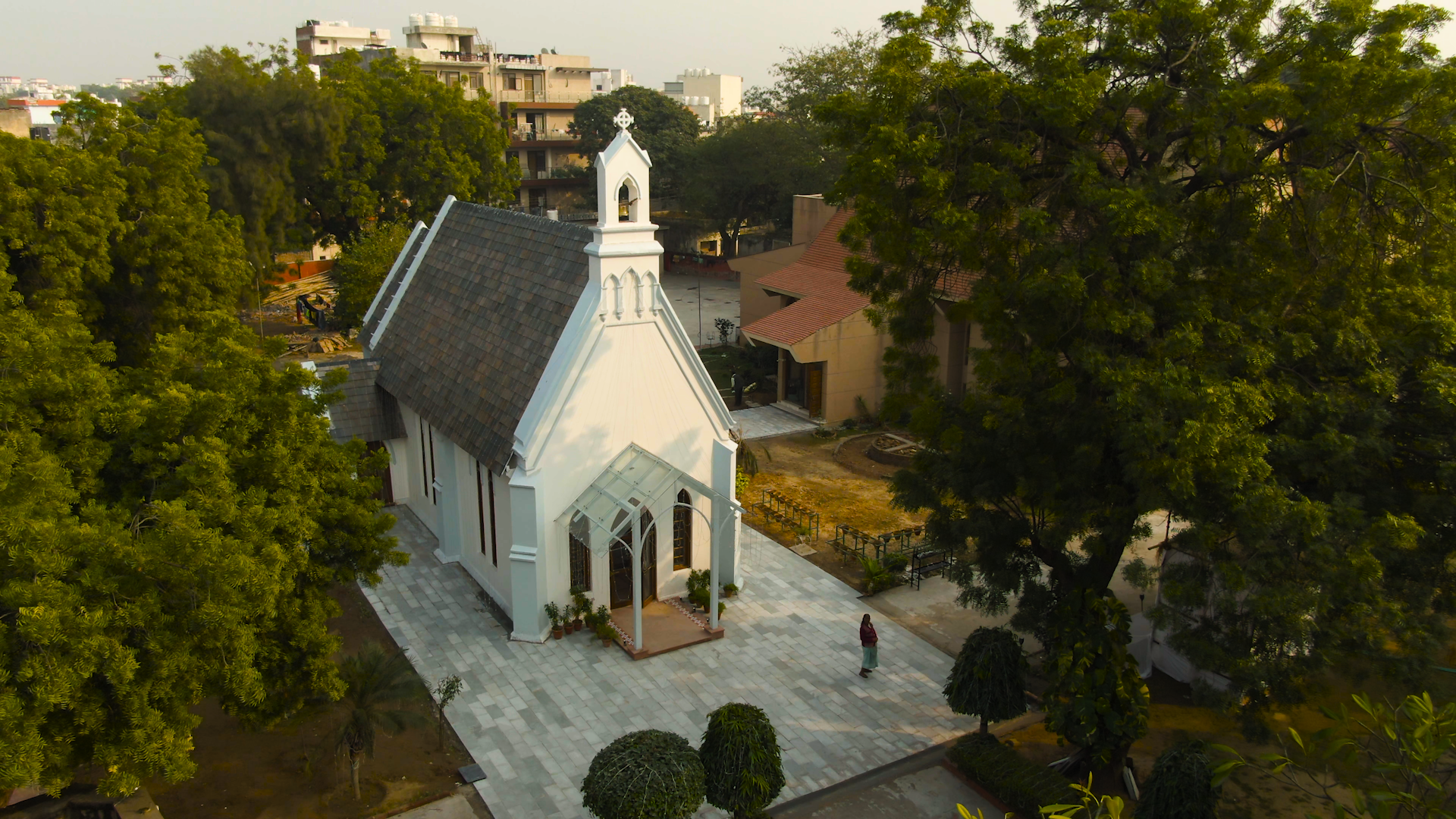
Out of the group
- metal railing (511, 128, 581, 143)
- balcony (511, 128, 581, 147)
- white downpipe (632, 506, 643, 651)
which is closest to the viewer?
white downpipe (632, 506, 643, 651)

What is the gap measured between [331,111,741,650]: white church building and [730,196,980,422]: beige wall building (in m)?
14.1

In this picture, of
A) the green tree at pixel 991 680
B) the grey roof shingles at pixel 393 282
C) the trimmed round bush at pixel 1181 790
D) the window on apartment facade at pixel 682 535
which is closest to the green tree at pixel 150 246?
the grey roof shingles at pixel 393 282

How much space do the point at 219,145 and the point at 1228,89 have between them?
4590cm

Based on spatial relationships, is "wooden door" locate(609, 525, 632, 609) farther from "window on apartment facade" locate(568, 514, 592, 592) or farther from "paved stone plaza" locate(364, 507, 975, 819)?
"paved stone plaza" locate(364, 507, 975, 819)

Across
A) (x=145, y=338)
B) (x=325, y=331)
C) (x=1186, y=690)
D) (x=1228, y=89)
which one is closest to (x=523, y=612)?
(x=1186, y=690)

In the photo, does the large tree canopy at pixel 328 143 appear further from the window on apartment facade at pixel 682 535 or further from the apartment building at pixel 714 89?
the apartment building at pixel 714 89

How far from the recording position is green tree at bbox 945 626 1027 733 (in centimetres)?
1719

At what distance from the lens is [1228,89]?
14586mm

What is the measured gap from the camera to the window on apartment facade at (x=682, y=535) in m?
23.2

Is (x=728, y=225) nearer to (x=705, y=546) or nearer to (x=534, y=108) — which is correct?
(x=534, y=108)

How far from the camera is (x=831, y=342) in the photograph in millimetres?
37438

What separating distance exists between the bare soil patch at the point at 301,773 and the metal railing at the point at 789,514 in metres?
11.8

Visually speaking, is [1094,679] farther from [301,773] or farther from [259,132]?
[259,132]

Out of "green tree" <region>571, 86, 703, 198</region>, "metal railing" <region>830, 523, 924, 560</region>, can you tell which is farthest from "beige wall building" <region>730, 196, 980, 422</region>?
"green tree" <region>571, 86, 703, 198</region>
